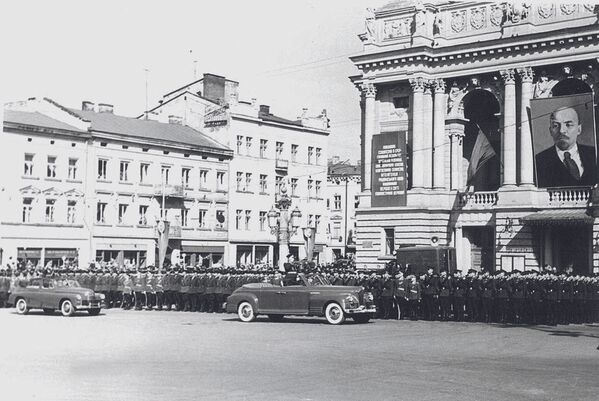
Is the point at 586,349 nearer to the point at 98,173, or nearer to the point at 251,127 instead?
the point at 98,173

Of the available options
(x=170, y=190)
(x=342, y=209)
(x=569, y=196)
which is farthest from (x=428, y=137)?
(x=342, y=209)

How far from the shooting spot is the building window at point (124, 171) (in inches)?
2384

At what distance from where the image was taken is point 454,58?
46156mm

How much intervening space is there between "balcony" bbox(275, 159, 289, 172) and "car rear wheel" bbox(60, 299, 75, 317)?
4488 cm

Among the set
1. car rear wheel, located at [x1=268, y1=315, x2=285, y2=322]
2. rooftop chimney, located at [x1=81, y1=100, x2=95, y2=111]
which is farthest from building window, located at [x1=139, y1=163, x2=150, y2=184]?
car rear wheel, located at [x1=268, y1=315, x2=285, y2=322]

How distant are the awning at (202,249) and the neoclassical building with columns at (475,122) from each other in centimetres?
2019

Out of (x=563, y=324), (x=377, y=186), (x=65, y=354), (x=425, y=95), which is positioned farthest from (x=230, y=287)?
(x=425, y=95)

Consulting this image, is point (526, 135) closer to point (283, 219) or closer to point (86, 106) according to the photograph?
point (283, 219)

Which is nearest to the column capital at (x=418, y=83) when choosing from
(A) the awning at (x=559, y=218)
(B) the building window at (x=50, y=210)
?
(A) the awning at (x=559, y=218)

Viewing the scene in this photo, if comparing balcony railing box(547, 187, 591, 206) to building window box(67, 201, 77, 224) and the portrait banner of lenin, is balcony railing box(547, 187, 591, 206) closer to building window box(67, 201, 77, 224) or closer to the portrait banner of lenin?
the portrait banner of lenin

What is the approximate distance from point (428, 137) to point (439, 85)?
9.91 ft

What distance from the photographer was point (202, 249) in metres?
66.3

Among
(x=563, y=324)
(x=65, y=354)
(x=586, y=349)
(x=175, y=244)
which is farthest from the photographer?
(x=175, y=244)

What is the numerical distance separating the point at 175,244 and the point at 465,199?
2597 cm
